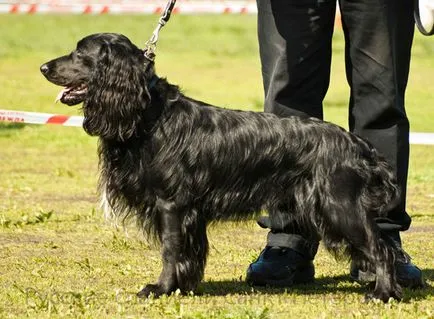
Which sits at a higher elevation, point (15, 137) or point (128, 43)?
point (128, 43)

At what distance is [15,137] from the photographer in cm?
1302

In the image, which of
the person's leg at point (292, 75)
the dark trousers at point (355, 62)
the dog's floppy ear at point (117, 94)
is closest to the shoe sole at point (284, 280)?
the person's leg at point (292, 75)

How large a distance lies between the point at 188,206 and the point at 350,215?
0.76 meters

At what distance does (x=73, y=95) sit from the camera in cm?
541

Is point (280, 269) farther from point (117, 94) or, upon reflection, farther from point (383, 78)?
point (117, 94)

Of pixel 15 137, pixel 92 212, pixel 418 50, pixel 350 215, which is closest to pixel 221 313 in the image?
pixel 350 215

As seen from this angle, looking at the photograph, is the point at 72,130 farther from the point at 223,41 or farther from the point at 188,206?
the point at 223,41

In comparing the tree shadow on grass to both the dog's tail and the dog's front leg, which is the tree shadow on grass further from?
the dog's tail

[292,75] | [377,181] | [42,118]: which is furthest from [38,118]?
[377,181]

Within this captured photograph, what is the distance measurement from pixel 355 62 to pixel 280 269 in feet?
3.65

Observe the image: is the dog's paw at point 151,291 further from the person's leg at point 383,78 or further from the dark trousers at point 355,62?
the person's leg at point 383,78

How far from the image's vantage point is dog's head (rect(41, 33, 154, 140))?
5277 mm

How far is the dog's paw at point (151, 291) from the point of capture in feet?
17.7

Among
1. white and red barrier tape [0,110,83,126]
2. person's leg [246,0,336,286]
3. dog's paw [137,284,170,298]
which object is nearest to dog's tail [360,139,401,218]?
person's leg [246,0,336,286]
